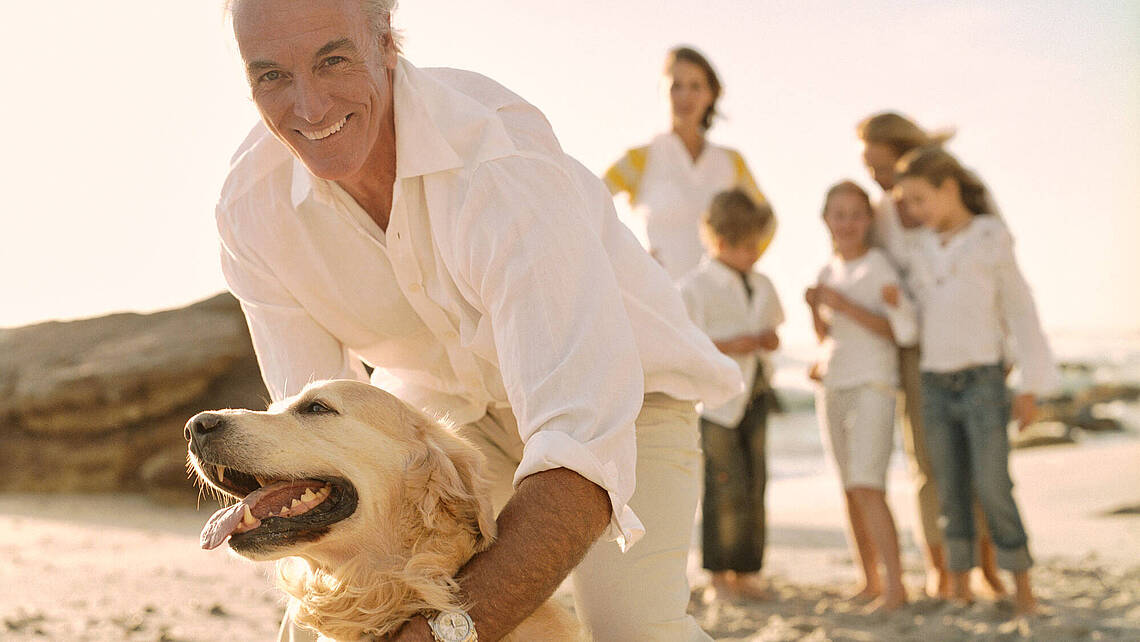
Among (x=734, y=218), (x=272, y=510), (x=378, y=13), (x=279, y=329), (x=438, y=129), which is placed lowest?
(x=272, y=510)

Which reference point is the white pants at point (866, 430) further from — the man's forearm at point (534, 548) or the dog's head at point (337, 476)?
the man's forearm at point (534, 548)

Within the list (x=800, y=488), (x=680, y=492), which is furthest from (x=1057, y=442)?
(x=680, y=492)

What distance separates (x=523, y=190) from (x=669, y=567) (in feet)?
2.96

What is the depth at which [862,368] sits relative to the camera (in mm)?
5301

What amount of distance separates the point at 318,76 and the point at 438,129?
0.83ft

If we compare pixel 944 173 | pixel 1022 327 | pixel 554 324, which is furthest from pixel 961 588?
pixel 554 324

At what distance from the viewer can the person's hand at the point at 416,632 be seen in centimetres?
182

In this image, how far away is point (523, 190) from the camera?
6.85 ft

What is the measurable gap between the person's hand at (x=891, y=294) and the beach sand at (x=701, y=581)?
1.41m

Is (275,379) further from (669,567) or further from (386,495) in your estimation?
(669,567)

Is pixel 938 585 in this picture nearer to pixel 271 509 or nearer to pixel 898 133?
pixel 898 133

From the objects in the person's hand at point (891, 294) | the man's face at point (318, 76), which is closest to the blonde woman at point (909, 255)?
the person's hand at point (891, 294)

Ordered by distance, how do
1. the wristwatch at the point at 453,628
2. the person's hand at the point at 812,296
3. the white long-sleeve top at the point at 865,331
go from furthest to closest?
the person's hand at the point at 812,296 → the white long-sleeve top at the point at 865,331 → the wristwatch at the point at 453,628

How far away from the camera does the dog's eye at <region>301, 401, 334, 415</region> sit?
2.13 m
